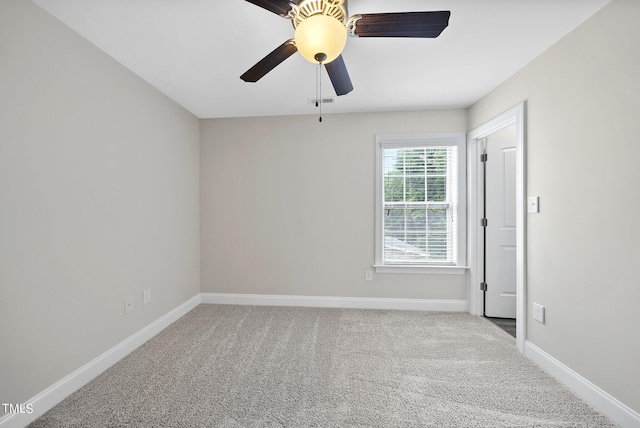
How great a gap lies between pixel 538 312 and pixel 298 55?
2.79m

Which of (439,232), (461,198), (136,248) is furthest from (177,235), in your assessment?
(461,198)

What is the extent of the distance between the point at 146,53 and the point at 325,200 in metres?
2.22

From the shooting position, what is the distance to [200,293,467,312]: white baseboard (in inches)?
132

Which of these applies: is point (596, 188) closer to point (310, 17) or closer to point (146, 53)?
point (310, 17)

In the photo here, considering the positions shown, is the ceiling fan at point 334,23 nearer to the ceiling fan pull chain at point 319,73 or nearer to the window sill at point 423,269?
the ceiling fan pull chain at point 319,73

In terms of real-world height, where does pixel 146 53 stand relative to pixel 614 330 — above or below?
above

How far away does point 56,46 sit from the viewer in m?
1.75

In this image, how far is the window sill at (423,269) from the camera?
3293mm

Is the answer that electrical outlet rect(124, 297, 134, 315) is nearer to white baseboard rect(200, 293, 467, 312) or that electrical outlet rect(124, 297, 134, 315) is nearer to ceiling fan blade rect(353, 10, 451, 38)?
white baseboard rect(200, 293, 467, 312)

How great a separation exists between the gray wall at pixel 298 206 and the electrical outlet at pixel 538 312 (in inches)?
42.6

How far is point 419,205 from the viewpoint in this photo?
11.1ft

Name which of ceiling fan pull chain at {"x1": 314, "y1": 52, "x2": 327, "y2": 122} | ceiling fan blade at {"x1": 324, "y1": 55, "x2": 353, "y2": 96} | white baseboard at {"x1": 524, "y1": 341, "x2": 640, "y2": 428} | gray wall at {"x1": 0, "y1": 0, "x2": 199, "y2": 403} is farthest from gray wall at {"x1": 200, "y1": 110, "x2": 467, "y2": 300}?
ceiling fan blade at {"x1": 324, "y1": 55, "x2": 353, "y2": 96}

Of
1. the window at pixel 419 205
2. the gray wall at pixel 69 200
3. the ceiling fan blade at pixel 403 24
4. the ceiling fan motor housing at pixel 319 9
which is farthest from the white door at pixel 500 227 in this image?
the gray wall at pixel 69 200

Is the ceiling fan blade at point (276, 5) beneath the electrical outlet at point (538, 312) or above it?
above
